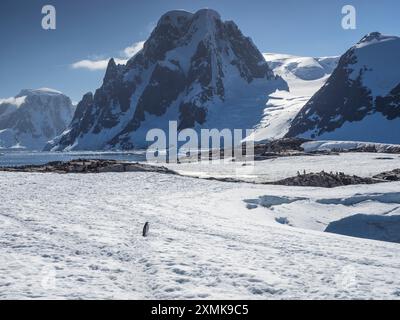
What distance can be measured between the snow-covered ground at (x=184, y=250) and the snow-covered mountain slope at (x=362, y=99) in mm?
136508

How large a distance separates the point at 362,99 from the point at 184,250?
580ft

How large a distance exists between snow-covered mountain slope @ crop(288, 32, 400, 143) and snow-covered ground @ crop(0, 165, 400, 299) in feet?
448

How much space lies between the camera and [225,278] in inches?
452

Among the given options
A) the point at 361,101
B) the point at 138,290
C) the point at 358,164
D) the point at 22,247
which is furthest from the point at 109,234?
the point at 361,101

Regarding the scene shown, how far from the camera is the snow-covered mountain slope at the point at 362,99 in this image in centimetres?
16025

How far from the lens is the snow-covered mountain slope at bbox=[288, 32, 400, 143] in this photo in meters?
160

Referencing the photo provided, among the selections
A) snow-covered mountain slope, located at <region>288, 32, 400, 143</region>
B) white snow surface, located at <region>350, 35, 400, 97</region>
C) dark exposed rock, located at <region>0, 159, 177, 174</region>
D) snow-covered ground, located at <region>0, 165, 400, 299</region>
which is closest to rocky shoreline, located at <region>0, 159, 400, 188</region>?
dark exposed rock, located at <region>0, 159, 177, 174</region>

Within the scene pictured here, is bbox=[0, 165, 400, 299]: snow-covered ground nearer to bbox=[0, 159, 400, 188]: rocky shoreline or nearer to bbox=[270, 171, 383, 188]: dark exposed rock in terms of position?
bbox=[270, 171, 383, 188]: dark exposed rock

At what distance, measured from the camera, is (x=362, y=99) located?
580 feet

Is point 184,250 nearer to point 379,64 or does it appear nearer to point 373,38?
point 379,64

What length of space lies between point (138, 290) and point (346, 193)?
66.4 feet

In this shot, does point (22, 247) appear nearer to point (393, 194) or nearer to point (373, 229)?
point (373, 229)

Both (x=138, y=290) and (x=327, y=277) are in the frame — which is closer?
(x=138, y=290)

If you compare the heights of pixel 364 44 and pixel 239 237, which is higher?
pixel 364 44
